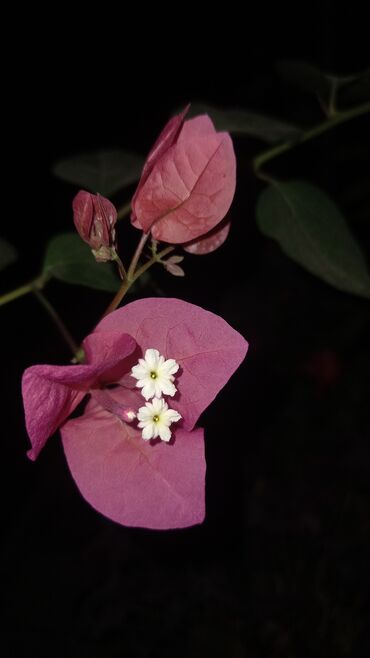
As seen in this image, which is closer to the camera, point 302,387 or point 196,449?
point 196,449

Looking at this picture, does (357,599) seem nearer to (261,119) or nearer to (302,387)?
(302,387)

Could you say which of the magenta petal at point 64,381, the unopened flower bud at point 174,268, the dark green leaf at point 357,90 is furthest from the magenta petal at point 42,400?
the dark green leaf at point 357,90

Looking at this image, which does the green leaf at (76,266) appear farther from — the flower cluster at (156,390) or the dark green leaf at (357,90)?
the dark green leaf at (357,90)

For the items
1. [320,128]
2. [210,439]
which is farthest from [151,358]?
[210,439]

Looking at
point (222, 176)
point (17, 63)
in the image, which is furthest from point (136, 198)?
point (17, 63)

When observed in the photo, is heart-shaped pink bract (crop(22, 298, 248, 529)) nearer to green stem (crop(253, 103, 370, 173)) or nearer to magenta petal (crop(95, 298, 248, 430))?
magenta petal (crop(95, 298, 248, 430))
